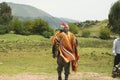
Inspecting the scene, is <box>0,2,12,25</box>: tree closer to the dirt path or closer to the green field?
the green field

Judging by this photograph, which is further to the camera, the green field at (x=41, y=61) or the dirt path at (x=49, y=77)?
the green field at (x=41, y=61)

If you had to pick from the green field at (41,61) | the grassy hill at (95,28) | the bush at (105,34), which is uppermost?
the green field at (41,61)

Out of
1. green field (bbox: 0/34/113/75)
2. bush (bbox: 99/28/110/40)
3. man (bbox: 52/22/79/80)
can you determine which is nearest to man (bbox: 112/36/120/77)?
green field (bbox: 0/34/113/75)

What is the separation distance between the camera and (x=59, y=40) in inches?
509

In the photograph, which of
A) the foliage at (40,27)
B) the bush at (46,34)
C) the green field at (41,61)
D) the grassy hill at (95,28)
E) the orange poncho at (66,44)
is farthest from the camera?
the grassy hill at (95,28)

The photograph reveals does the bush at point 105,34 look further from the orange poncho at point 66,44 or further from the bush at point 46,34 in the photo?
the orange poncho at point 66,44

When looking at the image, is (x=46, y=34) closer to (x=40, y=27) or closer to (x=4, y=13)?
(x=40, y=27)

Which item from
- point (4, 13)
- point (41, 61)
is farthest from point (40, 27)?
point (41, 61)

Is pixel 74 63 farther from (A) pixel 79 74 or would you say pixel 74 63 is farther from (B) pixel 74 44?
(A) pixel 79 74

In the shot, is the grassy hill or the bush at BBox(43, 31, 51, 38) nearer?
the bush at BBox(43, 31, 51, 38)

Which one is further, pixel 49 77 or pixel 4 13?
pixel 4 13

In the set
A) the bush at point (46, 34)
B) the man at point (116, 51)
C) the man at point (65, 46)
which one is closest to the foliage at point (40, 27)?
the bush at point (46, 34)

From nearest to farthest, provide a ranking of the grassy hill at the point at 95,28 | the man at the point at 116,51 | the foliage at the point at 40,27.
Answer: the man at the point at 116,51
the foliage at the point at 40,27
the grassy hill at the point at 95,28

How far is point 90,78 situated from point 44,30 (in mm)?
63681
